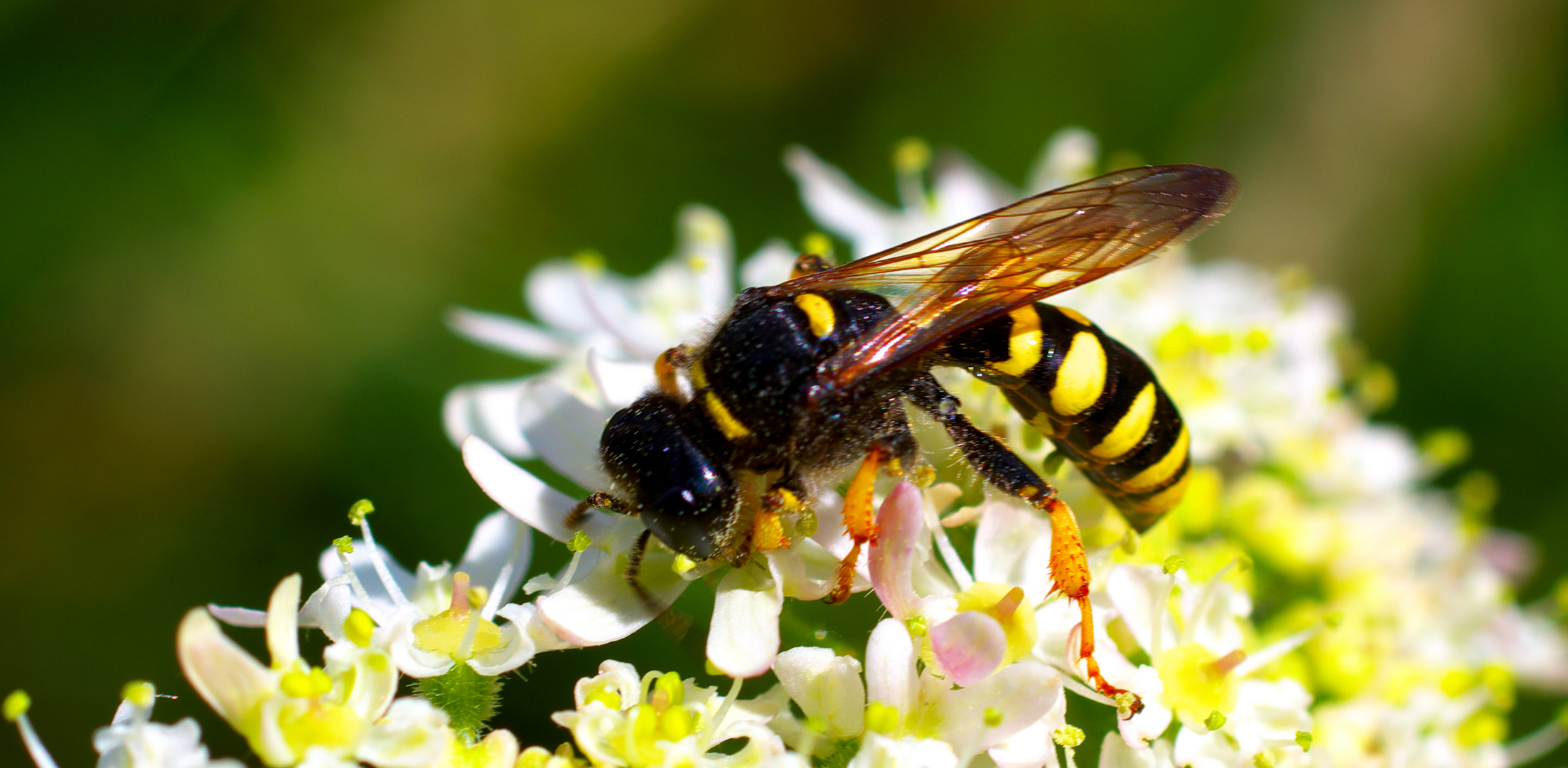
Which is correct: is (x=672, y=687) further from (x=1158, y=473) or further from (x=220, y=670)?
(x=1158, y=473)

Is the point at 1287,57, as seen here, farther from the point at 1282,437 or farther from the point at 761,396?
the point at 761,396

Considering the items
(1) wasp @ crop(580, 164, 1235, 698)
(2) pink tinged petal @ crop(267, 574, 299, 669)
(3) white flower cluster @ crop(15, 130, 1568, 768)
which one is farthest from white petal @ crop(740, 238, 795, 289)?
(2) pink tinged petal @ crop(267, 574, 299, 669)

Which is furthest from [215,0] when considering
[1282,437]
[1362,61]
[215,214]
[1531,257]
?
[1531,257]

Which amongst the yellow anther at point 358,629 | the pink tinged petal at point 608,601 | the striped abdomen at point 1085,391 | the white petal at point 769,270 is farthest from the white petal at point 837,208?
the yellow anther at point 358,629

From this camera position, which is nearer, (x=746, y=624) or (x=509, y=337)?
(x=746, y=624)

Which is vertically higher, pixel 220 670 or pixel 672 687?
pixel 220 670

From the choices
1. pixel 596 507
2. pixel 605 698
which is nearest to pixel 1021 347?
pixel 596 507
